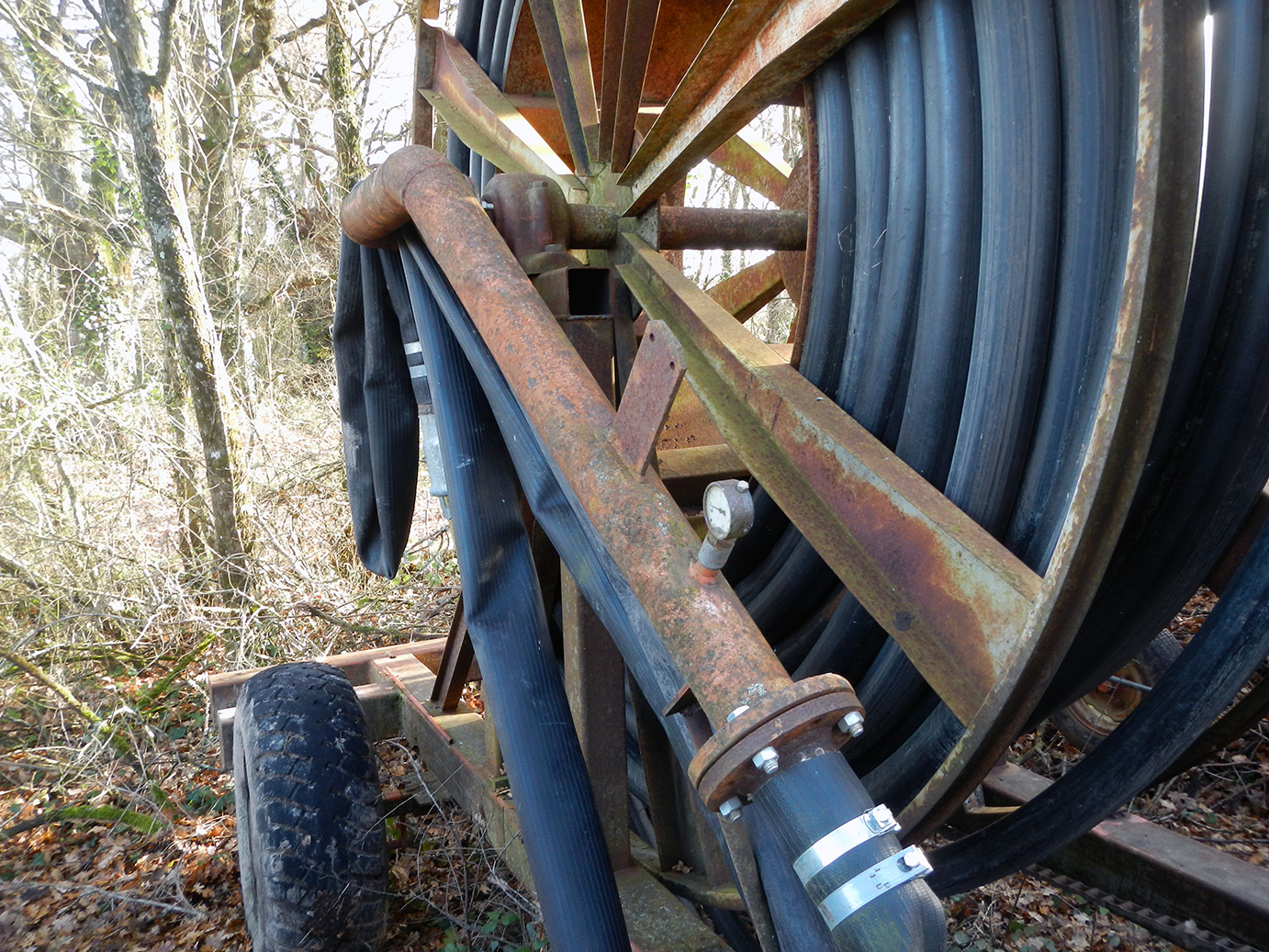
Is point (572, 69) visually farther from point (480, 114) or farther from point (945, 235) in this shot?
point (945, 235)

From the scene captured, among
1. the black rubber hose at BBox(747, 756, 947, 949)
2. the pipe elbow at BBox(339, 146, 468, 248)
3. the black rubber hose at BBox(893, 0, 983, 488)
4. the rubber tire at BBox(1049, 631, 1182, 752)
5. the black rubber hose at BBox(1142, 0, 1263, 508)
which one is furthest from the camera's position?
the rubber tire at BBox(1049, 631, 1182, 752)

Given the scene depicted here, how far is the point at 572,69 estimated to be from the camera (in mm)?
2938

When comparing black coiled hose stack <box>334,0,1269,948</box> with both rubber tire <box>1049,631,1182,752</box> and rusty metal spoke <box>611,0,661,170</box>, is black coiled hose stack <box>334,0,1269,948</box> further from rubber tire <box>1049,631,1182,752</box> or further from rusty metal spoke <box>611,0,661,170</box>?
rubber tire <box>1049,631,1182,752</box>

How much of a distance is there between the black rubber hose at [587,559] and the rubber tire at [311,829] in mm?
1315

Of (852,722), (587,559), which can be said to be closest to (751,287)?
(587,559)

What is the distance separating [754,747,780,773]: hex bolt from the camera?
1.07 meters

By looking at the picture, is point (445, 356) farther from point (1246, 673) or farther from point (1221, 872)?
point (1221, 872)

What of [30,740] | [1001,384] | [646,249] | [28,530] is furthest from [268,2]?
[1001,384]

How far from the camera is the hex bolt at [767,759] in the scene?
1.07 m

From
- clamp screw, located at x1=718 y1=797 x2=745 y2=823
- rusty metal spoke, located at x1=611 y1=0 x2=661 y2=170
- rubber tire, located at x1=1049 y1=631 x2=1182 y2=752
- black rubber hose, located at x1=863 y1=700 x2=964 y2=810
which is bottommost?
rubber tire, located at x1=1049 y1=631 x2=1182 y2=752

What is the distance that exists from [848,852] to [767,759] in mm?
131

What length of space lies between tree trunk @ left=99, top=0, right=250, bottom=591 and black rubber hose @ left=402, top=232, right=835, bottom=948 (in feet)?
14.4

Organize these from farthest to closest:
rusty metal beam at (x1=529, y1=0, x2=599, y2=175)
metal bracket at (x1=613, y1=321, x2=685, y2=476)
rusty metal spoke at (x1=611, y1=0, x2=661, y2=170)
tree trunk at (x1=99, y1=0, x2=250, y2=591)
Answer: tree trunk at (x1=99, y1=0, x2=250, y2=591), rusty metal beam at (x1=529, y1=0, x2=599, y2=175), rusty metal spoke at (x1=611, y1=0, x2=661, y2=170), metal bracket at (x1=613, y1=321, x2=685, y2=476)

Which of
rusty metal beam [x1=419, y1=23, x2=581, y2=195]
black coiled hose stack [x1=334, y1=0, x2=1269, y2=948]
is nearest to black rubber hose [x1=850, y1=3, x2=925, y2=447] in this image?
black coiled hose stack [x1=334, y1=0, x2=1269, y2=948]
